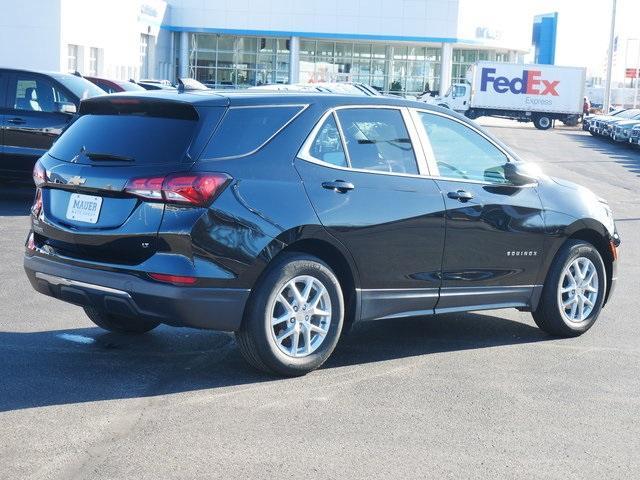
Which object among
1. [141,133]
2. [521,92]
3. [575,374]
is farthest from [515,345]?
[521,92]

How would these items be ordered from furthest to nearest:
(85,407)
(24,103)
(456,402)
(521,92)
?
(521,92) → (24,103) → (456,402) → (85,407)

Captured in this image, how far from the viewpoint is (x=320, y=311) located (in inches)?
249

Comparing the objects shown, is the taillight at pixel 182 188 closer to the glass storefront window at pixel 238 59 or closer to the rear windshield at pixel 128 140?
the rear windshield at pixel 128 140

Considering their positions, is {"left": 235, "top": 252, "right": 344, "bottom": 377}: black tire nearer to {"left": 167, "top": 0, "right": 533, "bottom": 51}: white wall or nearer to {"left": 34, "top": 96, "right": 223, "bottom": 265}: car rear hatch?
{"left": 34, "top": 96, "right": 223, "bottom": 265}: car rear hatch

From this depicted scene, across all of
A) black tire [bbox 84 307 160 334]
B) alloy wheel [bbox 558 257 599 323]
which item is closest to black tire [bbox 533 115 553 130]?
alloy wheel [bbox 558 257 599 323]

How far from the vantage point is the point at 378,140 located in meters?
6.72

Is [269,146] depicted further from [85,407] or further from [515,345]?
[515,345]

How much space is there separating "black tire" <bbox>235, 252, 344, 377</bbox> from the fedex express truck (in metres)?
52.8

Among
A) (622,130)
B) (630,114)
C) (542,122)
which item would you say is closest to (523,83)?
(542,122)

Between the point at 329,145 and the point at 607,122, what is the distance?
4012 cm

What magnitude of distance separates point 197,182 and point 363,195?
115 centimetres

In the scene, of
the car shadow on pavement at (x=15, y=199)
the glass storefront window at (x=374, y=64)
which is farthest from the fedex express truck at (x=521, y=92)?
the car shadow on pavement at (x=15, y=199)

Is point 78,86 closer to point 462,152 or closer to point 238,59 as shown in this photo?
point 462,152

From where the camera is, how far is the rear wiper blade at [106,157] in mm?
6016
